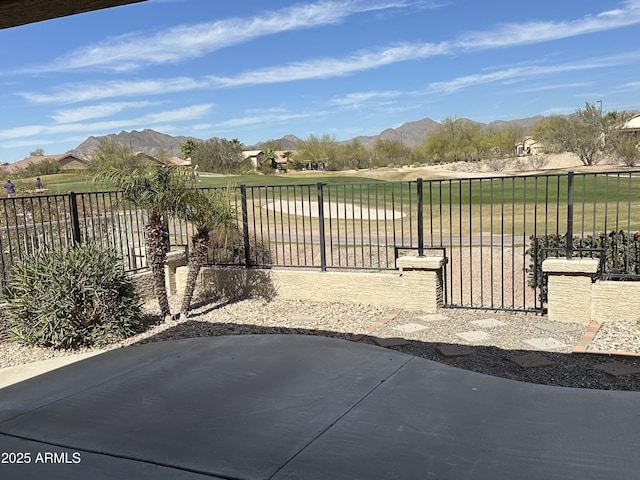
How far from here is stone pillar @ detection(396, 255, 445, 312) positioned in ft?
24.0

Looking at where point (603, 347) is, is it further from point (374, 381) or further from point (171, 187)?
point (171, 187)

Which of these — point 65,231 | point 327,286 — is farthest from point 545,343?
point 65,231

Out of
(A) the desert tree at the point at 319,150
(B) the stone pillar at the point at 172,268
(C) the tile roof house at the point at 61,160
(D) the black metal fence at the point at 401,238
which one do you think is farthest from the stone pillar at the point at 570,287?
(A) the desert tree at the point at 319,150

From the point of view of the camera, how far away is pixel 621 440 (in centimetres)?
318

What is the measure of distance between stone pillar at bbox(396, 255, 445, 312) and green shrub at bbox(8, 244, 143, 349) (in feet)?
12.0

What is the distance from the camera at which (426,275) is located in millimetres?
7391

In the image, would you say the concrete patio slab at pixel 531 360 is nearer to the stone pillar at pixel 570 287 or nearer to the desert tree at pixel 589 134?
the stone pillar at pixel 570 287

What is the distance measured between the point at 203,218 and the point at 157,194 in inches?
28.8

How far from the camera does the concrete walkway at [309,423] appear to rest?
2.98 m

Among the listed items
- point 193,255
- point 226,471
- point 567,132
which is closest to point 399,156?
point 567,132

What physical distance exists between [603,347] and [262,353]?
3353 mm

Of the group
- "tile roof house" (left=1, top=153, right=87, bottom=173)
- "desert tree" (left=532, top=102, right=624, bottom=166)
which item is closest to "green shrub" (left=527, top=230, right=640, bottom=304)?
"desert tree" (left=532, top=102, right=624, bottom=166)

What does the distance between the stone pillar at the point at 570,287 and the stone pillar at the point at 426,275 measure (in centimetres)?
136

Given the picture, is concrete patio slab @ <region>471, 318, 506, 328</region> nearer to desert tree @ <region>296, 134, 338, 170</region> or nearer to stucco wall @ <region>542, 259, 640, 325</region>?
stucco wall @ <region>542, 259, 640, 325</region>
